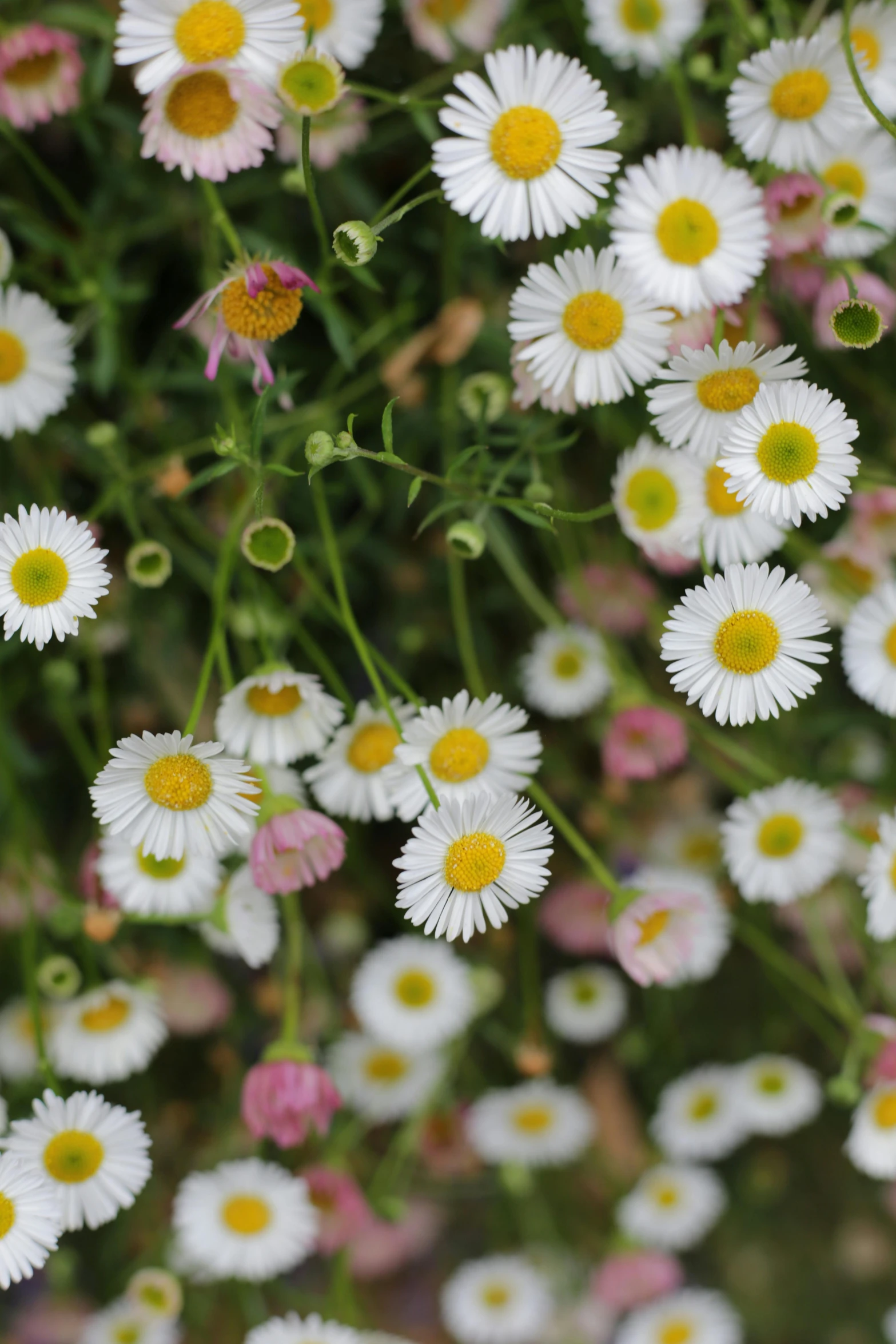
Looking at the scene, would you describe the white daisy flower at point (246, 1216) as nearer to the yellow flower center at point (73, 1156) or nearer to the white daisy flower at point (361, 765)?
the yellow flower center at point (73, 1156)

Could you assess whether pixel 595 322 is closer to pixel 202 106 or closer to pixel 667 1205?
pixel 202 106

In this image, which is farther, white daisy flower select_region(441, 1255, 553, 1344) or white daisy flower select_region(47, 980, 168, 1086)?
white daisy flower select_region(441, 1255, 553, 1344)

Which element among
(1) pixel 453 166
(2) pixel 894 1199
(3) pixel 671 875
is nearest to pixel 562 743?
(3) pixel 671 875

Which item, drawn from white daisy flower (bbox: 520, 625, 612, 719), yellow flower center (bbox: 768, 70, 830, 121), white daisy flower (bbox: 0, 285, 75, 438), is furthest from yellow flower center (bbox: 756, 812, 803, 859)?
white daisy flower (bbox: 0, 285, 75, 438)

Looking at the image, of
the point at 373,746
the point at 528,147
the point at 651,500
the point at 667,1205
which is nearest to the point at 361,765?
the point at 373,746

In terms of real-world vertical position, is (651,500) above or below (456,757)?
above

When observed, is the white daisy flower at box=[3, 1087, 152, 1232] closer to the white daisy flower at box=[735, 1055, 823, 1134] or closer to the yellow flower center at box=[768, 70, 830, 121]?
the white daisy flower at box=[735, 1055, 823, 1134]

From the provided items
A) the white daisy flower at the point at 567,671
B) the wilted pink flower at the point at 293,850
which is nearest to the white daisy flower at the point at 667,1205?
the white daisy flower at the point at 567,671
